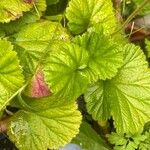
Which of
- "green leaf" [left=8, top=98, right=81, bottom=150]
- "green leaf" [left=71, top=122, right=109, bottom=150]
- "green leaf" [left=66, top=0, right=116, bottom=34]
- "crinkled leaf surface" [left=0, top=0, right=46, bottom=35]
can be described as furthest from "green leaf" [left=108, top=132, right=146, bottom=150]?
"crinkled leaf surface" [left=0, top=0, right=46, bottom=35]

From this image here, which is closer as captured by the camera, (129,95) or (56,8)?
(129,95)

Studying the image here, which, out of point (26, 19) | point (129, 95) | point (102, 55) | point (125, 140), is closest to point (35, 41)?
point (26, 19)

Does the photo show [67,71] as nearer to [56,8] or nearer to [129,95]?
[129,95]

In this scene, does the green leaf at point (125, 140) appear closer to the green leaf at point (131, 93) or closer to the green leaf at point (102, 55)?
the green leaf at point (131, 93)

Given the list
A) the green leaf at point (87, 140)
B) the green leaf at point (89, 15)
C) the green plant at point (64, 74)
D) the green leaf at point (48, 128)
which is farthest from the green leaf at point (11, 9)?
the green leaf at point (87, 140)

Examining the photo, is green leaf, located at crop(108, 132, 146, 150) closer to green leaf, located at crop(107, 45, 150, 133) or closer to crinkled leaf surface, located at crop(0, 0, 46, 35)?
green leaf, located at crop(107, 45, 150, 133)

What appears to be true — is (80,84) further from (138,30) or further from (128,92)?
(138,30)

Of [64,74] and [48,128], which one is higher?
[64,74]
